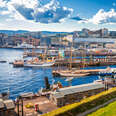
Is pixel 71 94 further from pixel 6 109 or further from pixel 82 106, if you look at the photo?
pixel 6 109

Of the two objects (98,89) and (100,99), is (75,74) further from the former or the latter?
(100,99)

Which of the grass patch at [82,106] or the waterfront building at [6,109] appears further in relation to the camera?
the waterfront building at [6,109]

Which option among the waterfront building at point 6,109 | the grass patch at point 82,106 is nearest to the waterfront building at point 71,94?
the grass patch at point 82,106

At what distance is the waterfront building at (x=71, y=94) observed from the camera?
1403 centimetres

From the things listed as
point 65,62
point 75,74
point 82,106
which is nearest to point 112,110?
point 82,106

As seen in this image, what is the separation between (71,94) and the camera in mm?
14961

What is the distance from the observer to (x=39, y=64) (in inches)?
2314

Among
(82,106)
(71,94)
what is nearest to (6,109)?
(82,106)

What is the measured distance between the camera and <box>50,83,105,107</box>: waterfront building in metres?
14.0

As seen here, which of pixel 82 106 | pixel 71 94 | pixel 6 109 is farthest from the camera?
pixel 71 94

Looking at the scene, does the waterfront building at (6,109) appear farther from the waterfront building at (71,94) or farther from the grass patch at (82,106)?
the waterfront building at (71,94)

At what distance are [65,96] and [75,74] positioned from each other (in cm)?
2758

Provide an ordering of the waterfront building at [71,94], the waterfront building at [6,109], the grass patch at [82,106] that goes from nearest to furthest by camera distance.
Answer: the grass patch at [82,106], the waterfront building at [6,109], the waterfront building at [71,94]

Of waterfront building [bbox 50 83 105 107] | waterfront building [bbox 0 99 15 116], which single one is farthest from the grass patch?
waterfront building [bbox 0 99 15 116]
